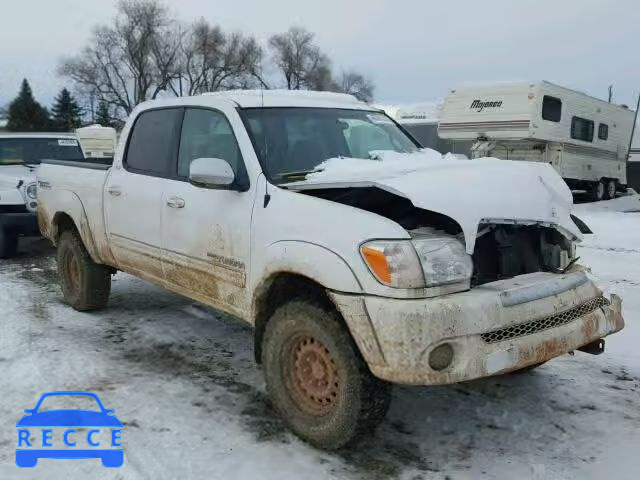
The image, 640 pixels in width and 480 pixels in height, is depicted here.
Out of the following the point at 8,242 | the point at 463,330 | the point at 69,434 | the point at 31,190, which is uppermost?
the point at 31,190

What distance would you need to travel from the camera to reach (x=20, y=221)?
8.55 meters

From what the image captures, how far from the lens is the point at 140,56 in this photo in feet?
207

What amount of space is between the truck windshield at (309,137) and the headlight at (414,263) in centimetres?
101

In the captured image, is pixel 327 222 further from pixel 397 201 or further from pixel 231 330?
pixel 231 330

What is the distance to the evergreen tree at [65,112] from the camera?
71688 millimetres

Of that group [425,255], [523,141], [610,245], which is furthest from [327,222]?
[523,141]

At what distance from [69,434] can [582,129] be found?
18629mm

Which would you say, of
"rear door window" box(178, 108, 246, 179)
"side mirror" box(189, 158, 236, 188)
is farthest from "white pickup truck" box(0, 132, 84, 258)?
"side mirror" box(189, 158, 236, 188)

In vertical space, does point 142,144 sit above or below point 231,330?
above

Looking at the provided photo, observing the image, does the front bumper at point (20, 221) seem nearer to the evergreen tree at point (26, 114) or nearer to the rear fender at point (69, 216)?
the rear fender at point (69, 216)

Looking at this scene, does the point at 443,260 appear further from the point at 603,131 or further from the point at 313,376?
the point at 603,131

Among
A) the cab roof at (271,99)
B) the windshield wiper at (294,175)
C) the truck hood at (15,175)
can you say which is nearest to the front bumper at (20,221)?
the truck hood at (15,175)

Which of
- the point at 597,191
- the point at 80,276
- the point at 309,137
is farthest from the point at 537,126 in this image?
the point at 309,137

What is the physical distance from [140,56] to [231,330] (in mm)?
62794
